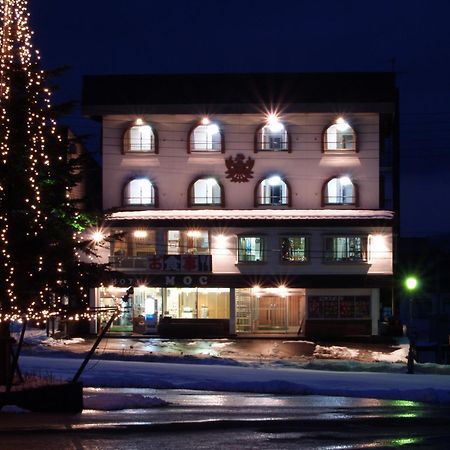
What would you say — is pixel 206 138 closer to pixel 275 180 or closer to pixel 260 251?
pixel 275 180

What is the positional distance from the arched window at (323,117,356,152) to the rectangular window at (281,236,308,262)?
18.7ft

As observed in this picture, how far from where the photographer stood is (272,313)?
163 ft

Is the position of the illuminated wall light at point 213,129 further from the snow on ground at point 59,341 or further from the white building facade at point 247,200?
the snow on ground at point 59,341

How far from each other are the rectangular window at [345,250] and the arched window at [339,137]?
5472 mm

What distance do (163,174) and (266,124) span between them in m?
6.48

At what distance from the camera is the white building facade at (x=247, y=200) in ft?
160

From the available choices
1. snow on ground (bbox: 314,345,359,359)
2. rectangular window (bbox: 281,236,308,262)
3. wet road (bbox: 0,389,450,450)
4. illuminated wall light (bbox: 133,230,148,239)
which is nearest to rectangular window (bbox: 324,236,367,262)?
rectangular window (bbox: 281,236,308,262)

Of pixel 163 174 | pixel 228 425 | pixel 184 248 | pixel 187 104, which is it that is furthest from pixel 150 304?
pixel 228 425

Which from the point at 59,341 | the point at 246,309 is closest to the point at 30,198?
the point at 59,341

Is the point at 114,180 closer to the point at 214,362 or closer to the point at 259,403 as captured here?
the point at 214,362

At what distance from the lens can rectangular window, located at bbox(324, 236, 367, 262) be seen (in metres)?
48.9

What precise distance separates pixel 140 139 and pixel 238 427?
37785 millimetres

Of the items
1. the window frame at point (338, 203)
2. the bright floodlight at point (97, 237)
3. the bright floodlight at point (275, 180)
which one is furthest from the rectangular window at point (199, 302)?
the bright floodlight at point (97, 237)

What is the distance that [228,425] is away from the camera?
50.0 ft
